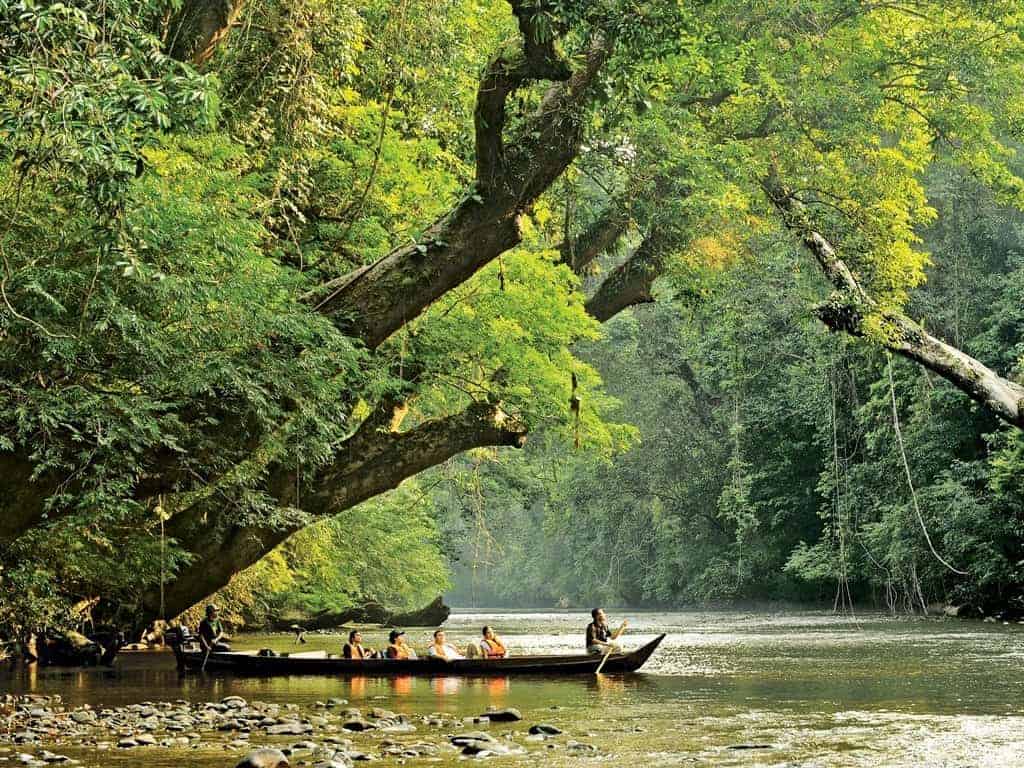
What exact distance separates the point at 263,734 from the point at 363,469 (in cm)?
690

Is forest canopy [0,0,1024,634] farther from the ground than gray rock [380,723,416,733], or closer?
farther from the ground

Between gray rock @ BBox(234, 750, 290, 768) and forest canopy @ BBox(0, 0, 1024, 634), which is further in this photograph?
forest canopy @ BBox(0, 0, 1024, 634)

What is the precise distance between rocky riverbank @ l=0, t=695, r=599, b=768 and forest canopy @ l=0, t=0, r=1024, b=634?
2054 mm

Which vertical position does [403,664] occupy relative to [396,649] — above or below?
below

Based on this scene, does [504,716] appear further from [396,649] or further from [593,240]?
[593,240]

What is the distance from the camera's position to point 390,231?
17.3 m

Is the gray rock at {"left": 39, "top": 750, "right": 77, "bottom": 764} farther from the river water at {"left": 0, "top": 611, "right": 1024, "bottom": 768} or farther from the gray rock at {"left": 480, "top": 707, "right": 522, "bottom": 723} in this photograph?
the gray rock at {"left": 480, "top": 707, "right": 522, "bottom": 723}

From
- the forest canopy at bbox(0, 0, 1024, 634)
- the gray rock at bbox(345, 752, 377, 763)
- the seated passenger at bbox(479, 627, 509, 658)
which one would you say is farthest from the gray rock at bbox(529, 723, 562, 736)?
the seated passenger at bbox(479, 627, 509, 658)

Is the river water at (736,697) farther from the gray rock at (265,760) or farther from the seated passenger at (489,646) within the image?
the seated passenger at (489,646)

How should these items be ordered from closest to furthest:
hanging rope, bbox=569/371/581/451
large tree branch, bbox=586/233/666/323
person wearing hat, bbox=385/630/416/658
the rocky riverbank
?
the rocky riverbank → person wearing hat, bbox=385/630/416/658 → hanging rope, bbox=569/371/581/451 → large tree branch, bbox=586/233/666/323

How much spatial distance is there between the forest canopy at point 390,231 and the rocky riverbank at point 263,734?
6.74 feet

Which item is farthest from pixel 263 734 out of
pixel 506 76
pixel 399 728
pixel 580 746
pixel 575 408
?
pixel 575 408

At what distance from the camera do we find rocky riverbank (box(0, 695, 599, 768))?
9422 millimetres

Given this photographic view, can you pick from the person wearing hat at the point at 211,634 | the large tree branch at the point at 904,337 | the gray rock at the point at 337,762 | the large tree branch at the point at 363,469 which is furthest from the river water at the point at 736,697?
the large tree branch at the point at 904,337
